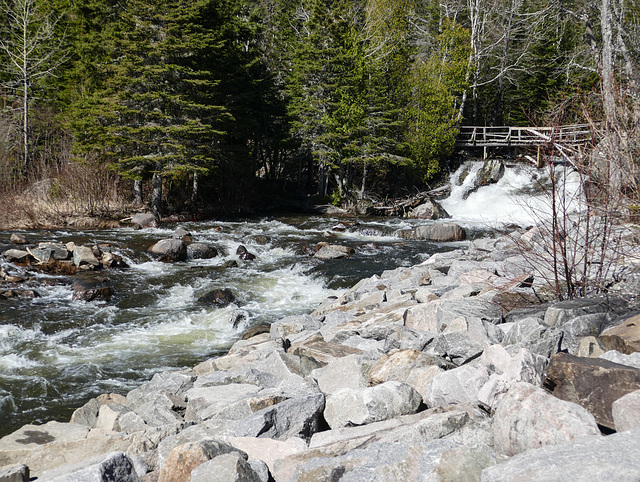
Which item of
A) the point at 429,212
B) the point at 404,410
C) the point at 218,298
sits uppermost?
the point at 429,212

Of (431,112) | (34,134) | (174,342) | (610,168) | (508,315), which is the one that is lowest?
(174,342)

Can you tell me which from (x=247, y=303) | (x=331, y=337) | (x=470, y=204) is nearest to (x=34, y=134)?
(x=247, y=303)

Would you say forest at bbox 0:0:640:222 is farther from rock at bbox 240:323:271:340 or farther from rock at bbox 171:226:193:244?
rock at bbox 240:323:271:340

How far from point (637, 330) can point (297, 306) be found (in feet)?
20.3

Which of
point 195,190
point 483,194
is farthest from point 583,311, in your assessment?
point 483,194

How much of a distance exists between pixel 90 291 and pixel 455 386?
25.5 ft

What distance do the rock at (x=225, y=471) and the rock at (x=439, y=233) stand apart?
43.8 feet

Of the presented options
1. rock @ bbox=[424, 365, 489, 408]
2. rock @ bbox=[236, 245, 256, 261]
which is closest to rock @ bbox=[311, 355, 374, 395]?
rock @ bbox=[424, 365, 489, 408]

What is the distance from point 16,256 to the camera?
35.5ft

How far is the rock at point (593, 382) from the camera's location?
2.73 metres

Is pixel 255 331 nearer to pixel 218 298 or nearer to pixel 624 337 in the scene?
pixel 218 298

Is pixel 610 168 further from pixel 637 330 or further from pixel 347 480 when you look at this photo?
pixel 347 480

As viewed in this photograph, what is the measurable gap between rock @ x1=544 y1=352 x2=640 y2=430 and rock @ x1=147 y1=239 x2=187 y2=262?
1057 centimetres

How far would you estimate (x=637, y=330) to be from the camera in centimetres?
359
